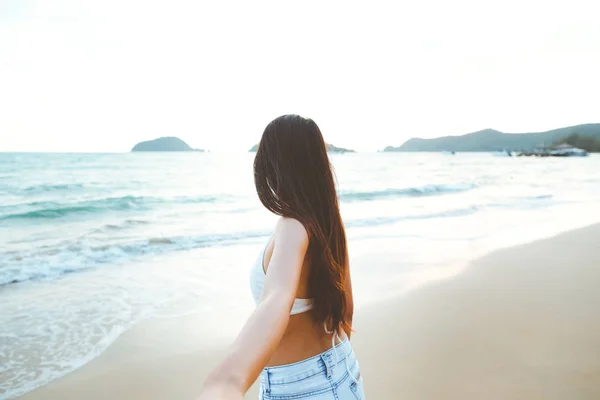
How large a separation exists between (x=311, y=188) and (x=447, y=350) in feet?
10.5

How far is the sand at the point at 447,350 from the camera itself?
3.30 metres

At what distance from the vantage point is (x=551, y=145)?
99000 mm

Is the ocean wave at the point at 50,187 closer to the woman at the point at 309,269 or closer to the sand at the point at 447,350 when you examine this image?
the sand at the point at 447,350

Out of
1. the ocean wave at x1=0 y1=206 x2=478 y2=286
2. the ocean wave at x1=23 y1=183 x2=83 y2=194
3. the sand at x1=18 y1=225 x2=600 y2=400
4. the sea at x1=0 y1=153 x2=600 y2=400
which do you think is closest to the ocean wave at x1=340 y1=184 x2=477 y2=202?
the sea at x1=0 y1=153 x2=600 y2=400

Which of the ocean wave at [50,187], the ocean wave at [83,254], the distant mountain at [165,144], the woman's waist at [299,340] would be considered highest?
the distant mountain at [165,144]

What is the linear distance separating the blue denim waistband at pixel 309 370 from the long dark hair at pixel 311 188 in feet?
0.34

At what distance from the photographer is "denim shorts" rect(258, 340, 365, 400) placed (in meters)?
1.38

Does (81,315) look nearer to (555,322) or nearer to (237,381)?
(237,381)

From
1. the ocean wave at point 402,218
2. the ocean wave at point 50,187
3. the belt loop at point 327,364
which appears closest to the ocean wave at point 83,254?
the ocean wave at point 402,218

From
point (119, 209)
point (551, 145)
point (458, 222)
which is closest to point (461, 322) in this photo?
point (458, 222)

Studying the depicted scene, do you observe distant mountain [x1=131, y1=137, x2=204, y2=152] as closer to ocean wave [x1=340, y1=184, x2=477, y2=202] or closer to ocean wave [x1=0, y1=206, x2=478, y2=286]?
ocean wave [x1=340, y1=184, x2=477, y2=202]

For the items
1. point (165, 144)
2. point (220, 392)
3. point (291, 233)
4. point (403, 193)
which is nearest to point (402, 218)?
point (403, 193)

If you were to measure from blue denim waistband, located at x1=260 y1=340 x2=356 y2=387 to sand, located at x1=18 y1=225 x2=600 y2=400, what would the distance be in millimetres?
2059

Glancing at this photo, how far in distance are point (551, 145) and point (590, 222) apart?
104 m
